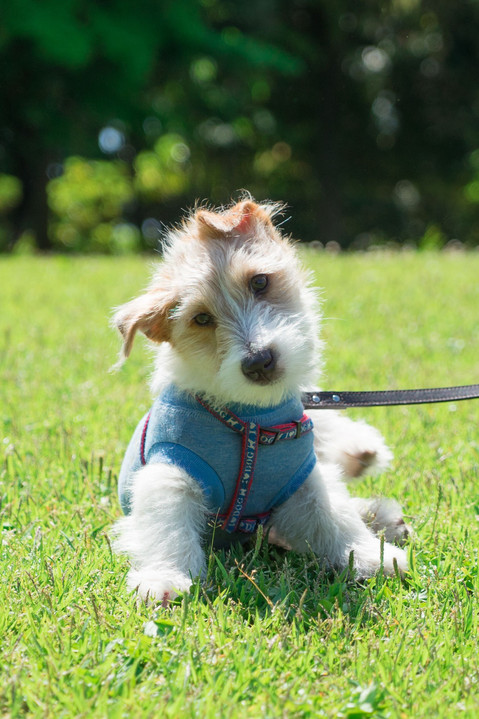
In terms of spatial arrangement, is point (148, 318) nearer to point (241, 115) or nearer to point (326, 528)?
point (326, 528)

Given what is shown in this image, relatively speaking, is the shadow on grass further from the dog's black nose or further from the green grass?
the dog's black nose

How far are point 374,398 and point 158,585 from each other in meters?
1.64

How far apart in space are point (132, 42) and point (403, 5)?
10732mm

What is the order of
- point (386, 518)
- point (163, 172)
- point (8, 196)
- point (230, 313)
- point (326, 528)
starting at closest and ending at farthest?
point (230, 313) → point (326, 528) → point (386, 518) → point (163, 172) → point (8, 196)

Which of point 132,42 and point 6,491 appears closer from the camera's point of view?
point 6,491

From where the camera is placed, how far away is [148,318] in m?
3.32

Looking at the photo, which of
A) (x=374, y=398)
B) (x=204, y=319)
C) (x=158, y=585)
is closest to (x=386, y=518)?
(x=374, y=398)

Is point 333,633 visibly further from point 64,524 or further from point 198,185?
point 198,185

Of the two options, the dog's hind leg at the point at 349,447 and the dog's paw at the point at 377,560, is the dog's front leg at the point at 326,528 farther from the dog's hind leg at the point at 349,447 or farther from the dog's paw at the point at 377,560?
the dog's hind leg at the point at 349,447

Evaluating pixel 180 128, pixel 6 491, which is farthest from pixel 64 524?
pixel 180 128

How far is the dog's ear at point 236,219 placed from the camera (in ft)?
11.0

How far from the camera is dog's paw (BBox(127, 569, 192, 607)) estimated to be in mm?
2992

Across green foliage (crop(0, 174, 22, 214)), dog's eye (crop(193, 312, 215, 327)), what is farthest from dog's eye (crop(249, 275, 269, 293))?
green foliage (crop(0, 174, 22, 214))

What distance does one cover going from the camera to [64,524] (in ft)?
12.8
